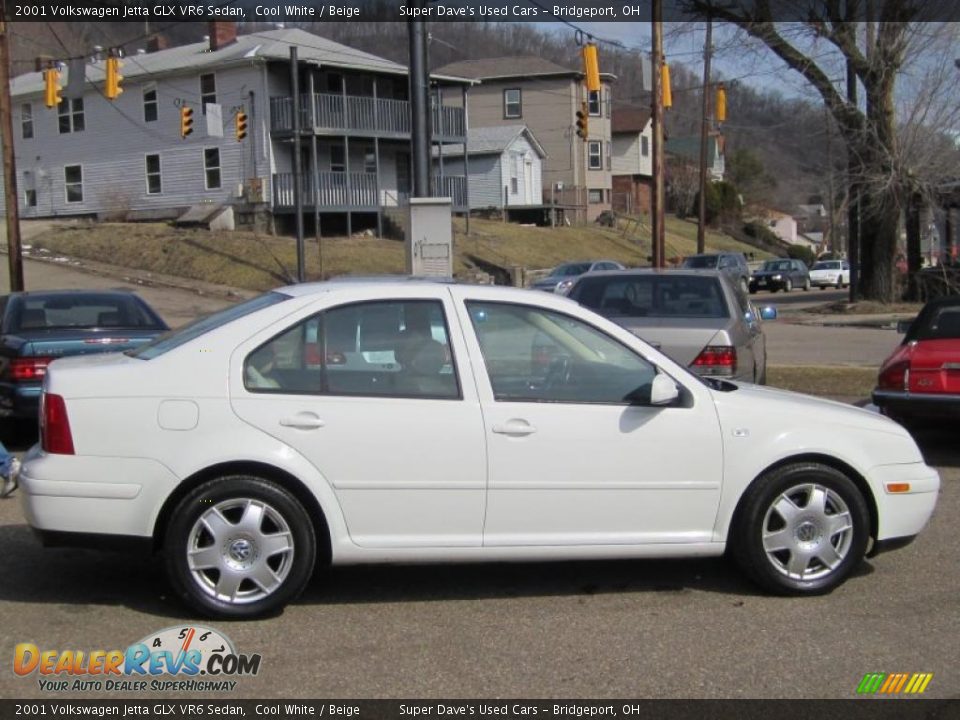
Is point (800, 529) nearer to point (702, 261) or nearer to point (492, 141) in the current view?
point (702, 261)

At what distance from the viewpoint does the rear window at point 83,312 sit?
10.9 m

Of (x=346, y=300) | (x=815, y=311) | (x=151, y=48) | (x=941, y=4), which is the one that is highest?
(x=151, y=48)

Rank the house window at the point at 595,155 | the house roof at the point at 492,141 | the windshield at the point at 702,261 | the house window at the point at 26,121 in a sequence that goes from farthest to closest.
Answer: the house window at the point at 595,155
the house roof at the point at 492,141
the house window at the point at 26,121
the windshield at the point at 702,261

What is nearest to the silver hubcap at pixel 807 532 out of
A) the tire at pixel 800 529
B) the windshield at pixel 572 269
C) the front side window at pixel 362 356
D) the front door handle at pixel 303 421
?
the tire at pixel 800 529

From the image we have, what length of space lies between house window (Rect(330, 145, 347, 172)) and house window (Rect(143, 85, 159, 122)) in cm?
707

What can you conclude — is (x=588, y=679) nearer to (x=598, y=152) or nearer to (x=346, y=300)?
(x=346, y=300)

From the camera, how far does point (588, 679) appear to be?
15.1 feet

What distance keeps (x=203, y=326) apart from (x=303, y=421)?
82 centimetres

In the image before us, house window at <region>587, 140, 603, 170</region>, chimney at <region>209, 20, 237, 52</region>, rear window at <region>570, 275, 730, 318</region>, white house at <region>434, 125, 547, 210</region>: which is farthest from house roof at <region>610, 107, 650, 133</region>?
rear window at <region>570, 275, 730, 318</region>

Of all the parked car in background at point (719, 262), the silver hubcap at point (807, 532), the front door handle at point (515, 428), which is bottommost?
the parked car in background at point (719, 262)

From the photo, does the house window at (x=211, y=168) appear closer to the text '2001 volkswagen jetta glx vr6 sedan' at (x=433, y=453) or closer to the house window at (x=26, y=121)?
the house window at (x=26, y=121)

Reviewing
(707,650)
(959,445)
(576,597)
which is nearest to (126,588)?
(576,597)

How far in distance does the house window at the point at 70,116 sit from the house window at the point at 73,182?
5.10ft

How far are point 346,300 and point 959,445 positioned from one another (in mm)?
7047
